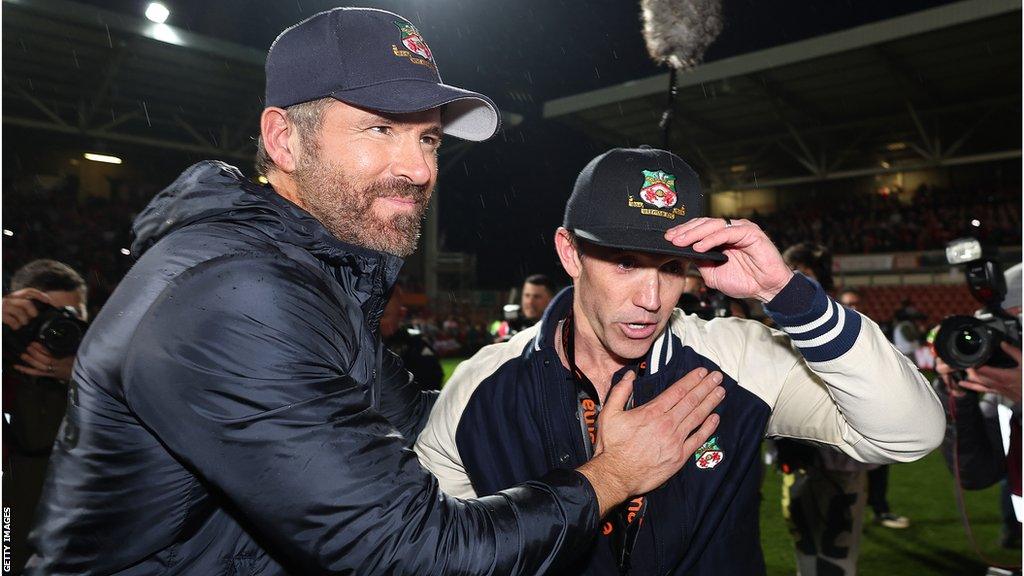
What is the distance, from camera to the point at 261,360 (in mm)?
1234

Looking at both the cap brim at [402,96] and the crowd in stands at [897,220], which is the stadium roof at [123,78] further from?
the crowd in stands at [897,220]

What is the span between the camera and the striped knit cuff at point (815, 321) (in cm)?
160

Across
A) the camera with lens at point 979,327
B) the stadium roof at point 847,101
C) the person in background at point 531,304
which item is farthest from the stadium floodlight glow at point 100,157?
the camera with lens at point 979,327

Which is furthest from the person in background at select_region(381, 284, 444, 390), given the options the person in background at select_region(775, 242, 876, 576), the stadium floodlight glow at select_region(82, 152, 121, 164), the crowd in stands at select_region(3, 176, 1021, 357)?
the stadium floodlight glow at select_region(82, 152, 121, 164)

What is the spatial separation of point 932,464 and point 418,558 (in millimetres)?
8178

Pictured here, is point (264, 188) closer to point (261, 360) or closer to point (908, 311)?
point (261, 360)

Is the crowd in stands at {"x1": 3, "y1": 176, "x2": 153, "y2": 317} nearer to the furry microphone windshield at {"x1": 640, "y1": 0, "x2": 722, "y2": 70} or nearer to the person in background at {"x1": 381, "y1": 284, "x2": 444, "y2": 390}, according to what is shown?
the person in background at {"x1": 381, "y1": 284, "x2": 444, "y2": 390}

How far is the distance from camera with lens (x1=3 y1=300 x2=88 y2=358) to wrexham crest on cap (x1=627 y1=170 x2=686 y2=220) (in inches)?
108

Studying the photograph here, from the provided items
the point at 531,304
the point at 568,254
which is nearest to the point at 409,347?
the point at 531,304

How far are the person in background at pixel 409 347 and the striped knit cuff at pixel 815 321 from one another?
377 centimetres

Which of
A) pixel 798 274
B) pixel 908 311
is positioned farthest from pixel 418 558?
pixel 908 311

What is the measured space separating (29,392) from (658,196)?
341 cm

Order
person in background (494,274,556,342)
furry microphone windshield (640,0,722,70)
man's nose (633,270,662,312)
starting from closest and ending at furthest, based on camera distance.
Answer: man's nose (633,270,662,312), furry microphone windshield (640,0,722,70), person in background (494,274,556,342)

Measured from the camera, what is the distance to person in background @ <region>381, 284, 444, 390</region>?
5227 millimetres
